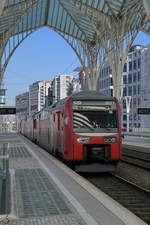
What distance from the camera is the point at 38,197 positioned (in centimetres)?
670

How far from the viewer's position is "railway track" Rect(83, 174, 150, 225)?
6851 mm

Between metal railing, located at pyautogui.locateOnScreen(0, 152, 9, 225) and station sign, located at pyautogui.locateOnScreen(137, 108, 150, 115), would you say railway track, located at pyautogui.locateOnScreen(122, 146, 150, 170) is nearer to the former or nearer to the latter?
metal railing, located at pyautogui.locateOnScreen(0, 152, 9, 225)

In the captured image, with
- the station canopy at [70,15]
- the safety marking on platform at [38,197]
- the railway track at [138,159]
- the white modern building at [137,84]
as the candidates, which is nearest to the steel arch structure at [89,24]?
the station canopy at [70,15]

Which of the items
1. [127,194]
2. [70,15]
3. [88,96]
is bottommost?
[127,194]

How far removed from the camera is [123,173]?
12648 millimetres

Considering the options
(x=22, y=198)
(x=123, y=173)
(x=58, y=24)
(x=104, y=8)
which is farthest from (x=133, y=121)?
(x=22, y=198)

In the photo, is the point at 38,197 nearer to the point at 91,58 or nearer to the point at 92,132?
the point at 92,132

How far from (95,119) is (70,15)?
110ft

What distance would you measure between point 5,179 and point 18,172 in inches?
207

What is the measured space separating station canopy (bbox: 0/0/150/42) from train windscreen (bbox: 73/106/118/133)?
19.7 meters

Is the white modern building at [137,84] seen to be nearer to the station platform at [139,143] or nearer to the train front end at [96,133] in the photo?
the station platform at [139,143]

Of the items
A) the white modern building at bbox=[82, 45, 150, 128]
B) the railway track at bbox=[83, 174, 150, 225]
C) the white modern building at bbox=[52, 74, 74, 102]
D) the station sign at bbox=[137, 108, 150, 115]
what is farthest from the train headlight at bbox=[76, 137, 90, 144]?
the white modern building at bbox=[52, 74, 74, 102]

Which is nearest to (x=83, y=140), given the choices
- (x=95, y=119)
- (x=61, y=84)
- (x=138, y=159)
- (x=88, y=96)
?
(x=95, y=119)

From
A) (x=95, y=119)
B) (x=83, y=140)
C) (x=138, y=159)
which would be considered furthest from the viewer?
(x=138, y=159)
